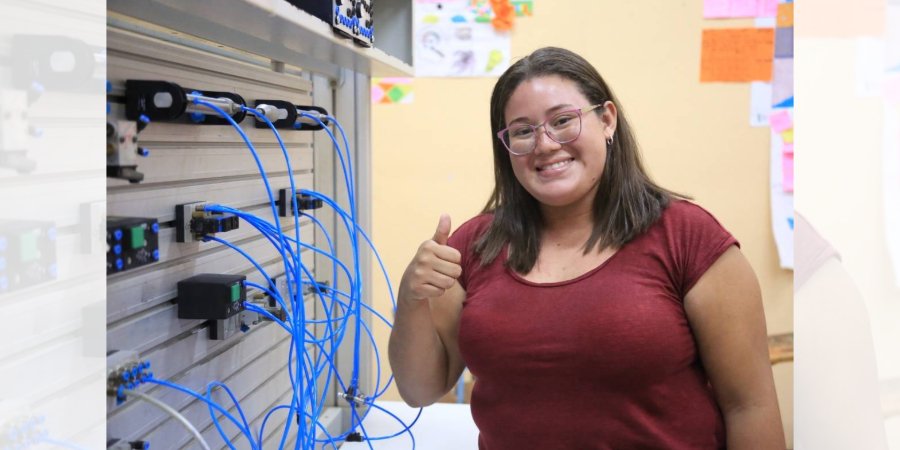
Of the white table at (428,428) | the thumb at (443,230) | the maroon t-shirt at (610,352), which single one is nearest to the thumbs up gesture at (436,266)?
the thumb at (443,230)

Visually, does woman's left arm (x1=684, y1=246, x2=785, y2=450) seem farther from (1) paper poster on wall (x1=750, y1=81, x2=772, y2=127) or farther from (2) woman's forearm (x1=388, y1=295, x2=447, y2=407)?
(1) paper poster on wall (x1=750, y1=81, x2=772, y2=127)

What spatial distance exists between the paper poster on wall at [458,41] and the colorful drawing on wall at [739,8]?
29.3 inches

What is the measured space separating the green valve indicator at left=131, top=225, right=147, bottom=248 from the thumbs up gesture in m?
0.53

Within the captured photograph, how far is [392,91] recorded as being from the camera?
304cm

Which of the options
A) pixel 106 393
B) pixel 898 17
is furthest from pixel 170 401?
pixel 898 17

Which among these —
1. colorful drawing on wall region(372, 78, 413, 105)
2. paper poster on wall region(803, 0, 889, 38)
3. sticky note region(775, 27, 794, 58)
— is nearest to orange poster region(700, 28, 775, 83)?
sticky note region(775, 27, 794, 58)

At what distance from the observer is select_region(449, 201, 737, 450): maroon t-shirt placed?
4.11ft

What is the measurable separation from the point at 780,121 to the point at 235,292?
2.37m

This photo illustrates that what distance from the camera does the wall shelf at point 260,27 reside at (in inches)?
36.9

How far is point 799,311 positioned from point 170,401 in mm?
928

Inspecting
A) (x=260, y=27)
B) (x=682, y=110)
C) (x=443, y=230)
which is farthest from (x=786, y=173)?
(x=260, y=27)

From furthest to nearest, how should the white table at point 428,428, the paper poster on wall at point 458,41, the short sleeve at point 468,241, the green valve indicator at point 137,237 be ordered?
the paper poster on wall at point 458,41 → the white table at point 428,428 → the short sleeve at point 468,241 → the green valve indicator at point 137,237

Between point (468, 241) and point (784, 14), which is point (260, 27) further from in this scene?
point (784, 14)

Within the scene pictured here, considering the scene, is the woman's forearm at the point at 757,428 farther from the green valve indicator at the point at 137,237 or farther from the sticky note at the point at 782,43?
the sticky note at the point at 782,43
